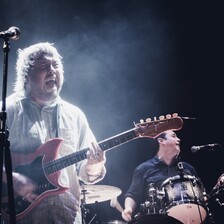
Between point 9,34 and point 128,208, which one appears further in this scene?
point 128,208

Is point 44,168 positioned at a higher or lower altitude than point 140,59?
lower

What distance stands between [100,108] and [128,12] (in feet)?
5.52

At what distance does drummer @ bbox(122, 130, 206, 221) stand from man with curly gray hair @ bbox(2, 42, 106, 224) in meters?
2.33

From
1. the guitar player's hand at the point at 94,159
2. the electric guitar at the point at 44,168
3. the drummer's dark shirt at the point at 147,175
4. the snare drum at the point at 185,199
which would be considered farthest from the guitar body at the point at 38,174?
the drummer's dark shirt at the point at 147,175

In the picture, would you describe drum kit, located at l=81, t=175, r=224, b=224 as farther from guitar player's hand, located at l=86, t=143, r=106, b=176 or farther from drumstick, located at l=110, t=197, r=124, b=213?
guitar player's hand, located at l=86, t=143, r=106, b=176

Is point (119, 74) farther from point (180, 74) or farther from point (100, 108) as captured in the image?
point (180, 74)

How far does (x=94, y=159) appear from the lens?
3074 mm

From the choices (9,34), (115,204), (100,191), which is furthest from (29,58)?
(115,204)

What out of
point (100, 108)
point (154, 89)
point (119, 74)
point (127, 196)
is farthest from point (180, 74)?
point (127, 196)

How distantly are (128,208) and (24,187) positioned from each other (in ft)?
9.19

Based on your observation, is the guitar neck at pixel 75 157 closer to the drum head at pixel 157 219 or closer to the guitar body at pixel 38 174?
the guitar body at pixel 38 174

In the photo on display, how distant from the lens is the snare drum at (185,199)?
439 centimetres

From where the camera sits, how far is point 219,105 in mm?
5453

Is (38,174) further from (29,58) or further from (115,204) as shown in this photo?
(115,204)
